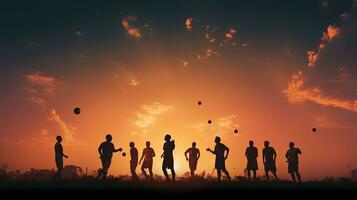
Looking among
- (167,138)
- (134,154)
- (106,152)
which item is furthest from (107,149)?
(134,154)

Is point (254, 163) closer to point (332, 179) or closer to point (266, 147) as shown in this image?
point (266, 147)

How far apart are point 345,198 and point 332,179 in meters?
18.8

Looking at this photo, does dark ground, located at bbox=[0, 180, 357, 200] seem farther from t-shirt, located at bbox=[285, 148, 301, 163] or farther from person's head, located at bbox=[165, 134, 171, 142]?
t-shirt, located at bbox=[285, 148, 301, 163]

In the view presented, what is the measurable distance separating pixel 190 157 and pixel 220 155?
260cm

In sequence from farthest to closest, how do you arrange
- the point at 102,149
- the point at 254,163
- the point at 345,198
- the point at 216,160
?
the point at 254,163 → the point at 216,160 → the point at 102,149 → the point at 345,198

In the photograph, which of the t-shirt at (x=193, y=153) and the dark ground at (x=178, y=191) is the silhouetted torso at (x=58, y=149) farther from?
the t-shirt at (x=193, y=153)

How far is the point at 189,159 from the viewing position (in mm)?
28016

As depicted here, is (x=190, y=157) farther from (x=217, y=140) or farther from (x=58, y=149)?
(x=58, y=149)

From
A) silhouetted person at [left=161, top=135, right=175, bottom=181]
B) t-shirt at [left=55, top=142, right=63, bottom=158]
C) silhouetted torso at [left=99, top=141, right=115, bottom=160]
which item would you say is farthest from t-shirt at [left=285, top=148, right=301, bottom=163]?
t-shirt at [left=55, top=142, right=63, bottom=158]

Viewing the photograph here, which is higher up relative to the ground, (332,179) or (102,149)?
(102,149)

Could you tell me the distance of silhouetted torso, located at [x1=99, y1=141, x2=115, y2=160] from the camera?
79.3 feet

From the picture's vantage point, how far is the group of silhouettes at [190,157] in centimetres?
2433

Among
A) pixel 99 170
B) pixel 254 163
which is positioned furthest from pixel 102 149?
pixel 254 163

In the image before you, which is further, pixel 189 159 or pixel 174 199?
pixel 189 159
